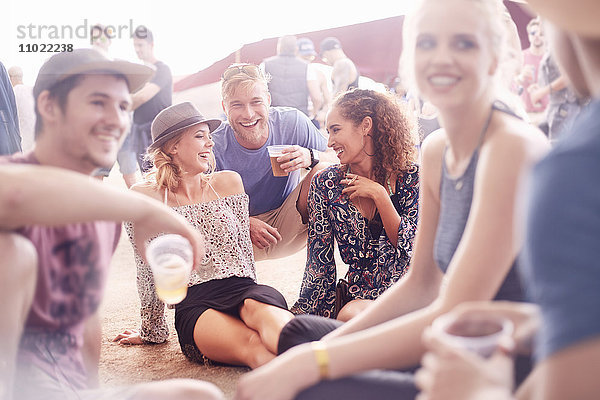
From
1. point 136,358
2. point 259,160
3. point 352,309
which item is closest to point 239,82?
point 259,160

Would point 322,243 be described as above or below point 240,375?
above

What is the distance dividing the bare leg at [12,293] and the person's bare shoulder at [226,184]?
1649 mm

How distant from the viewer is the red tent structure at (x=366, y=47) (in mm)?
7263

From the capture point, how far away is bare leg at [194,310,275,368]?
7.70 ft

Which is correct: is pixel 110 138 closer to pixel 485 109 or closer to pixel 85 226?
pixel 85 226

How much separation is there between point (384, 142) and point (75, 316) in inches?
71.2

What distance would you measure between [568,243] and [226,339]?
186 cm

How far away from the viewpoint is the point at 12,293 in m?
1.00

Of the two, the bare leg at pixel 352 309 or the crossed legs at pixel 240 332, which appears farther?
the bare leg at pixel 352 309

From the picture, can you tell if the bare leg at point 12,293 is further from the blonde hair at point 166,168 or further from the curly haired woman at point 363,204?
the curly haired woman at point 363,204

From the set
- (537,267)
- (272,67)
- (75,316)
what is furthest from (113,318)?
(272,67)

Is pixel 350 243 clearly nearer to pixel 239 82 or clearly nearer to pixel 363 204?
pixel 363 204

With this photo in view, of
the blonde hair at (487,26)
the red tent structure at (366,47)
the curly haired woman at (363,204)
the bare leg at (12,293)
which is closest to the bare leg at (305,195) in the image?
the curly haired woman at (363,204)

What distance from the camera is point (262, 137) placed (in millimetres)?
3193
